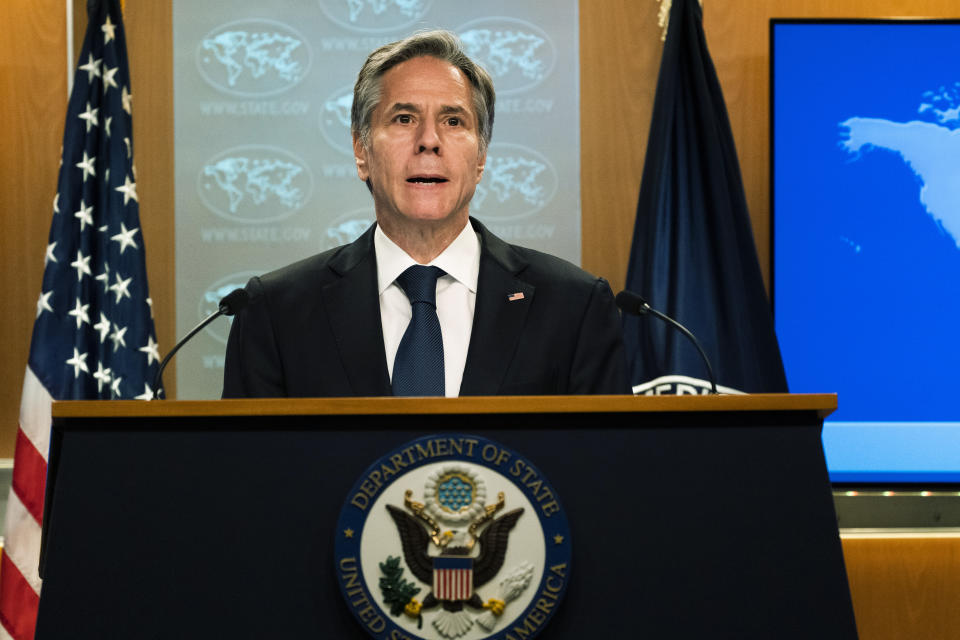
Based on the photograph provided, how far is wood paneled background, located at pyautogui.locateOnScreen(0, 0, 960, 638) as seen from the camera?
3973mm

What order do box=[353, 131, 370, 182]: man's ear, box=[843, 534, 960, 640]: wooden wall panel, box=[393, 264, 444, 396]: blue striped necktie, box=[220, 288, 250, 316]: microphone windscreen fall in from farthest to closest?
1. box=[843, 534, 960, 640]: wooden wall panel
2. box=[353, 131, 370, 182]: man's ear
3. box=[393, 264, 444, 396]: blue striped necktie
4. box=[220, 288, 250, 316]: microphone windscreen

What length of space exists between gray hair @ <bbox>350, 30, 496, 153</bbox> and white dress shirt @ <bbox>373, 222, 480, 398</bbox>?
0.92 feet

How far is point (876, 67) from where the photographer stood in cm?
396

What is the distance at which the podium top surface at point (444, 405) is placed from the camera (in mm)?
1276

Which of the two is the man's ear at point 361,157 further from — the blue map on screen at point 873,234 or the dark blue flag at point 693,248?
the blue map on screen at point 873,234

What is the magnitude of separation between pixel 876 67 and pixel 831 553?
3250 millimetres

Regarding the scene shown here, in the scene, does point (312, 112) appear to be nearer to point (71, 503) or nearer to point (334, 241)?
point (334, 241)

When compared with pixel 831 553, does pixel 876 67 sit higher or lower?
higher

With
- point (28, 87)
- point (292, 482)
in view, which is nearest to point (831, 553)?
point (292, 482)

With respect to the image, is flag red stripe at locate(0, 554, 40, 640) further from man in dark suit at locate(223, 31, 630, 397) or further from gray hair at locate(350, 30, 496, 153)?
gray hair at locate(350, 30, 496, 153)

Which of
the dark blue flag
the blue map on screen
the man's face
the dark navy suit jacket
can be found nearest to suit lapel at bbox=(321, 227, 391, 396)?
the dark navy suit jacket

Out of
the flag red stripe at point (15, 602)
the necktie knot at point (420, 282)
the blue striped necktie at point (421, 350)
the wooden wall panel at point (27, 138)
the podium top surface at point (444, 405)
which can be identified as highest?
the wooden wall panel at point (27, 138)

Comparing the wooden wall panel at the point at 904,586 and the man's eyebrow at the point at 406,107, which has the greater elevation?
the man's eyebrow at the point at 406,107

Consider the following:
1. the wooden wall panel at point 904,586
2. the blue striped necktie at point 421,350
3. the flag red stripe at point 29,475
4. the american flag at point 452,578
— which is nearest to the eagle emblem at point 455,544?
the american flag at point 452,578
